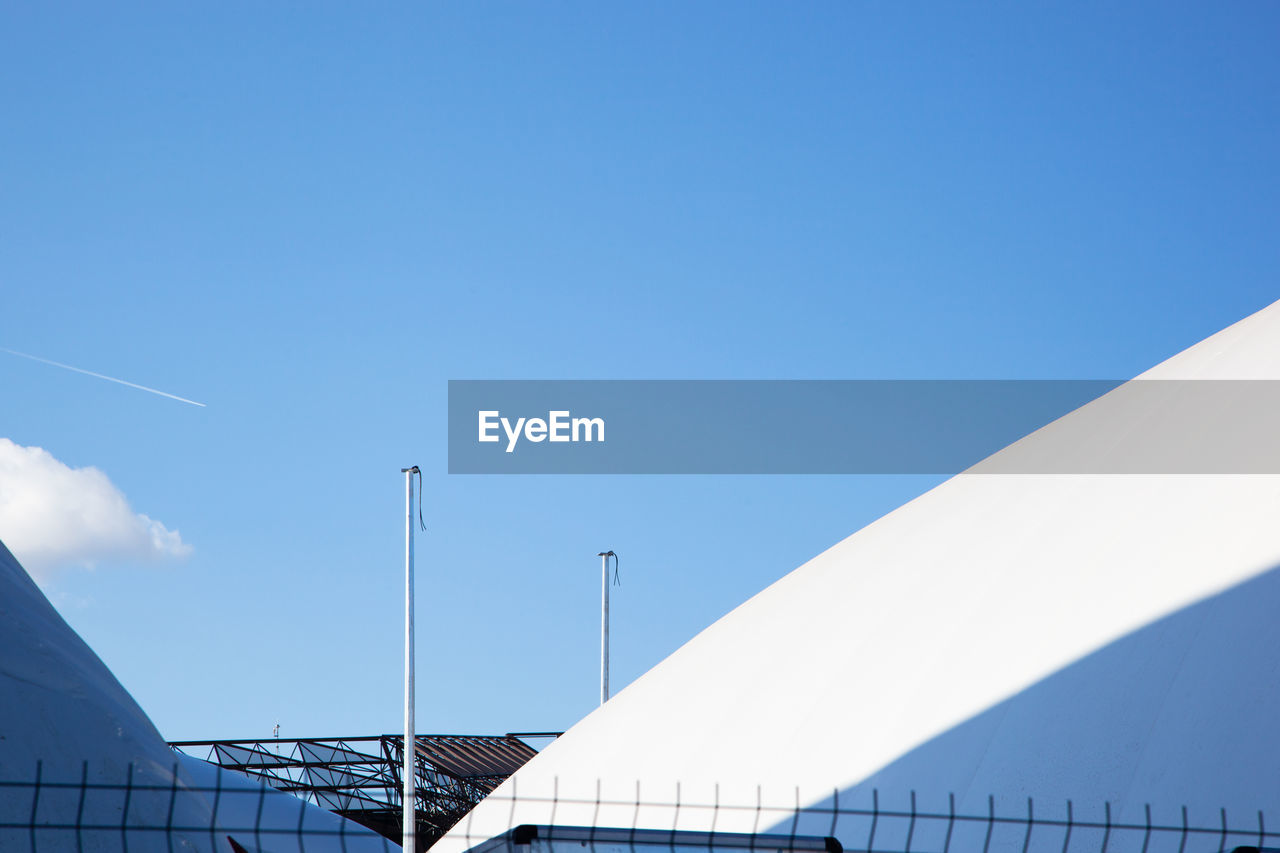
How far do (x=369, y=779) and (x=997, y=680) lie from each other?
25869 millimetres

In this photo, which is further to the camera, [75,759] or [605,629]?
[605,629]

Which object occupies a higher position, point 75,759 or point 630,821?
point 75,759

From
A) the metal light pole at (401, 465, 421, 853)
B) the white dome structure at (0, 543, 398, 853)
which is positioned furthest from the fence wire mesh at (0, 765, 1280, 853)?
the metal light pole at (401, 465, 421, 853)

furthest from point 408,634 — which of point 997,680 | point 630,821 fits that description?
point 997,680

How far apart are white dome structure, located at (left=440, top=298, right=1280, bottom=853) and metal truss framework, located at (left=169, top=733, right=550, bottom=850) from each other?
18.7m

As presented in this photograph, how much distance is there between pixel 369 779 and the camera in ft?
112

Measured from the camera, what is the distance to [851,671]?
13258mm

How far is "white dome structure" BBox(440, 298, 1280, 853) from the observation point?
9508mm

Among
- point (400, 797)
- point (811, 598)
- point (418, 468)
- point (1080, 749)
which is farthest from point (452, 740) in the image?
point (1080, 749)

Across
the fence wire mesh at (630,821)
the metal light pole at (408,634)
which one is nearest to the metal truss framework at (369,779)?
the metal light pole at (408,634)

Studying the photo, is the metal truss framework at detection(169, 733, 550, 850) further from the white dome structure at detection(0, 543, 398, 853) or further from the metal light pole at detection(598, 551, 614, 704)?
the white dome structure at detection(0, 543, 398, 853)

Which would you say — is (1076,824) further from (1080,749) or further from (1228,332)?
(1228,332)

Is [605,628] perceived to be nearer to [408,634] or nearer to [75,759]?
[408,634]

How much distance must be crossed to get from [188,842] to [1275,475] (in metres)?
9.90
